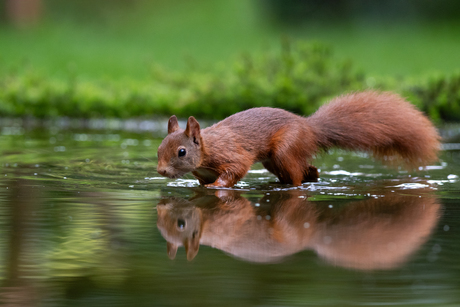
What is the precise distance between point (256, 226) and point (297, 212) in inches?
22.7

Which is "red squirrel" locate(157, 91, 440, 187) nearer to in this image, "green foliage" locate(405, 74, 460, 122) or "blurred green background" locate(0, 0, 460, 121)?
"blurred green background" locate(0, 0, 460, 121)

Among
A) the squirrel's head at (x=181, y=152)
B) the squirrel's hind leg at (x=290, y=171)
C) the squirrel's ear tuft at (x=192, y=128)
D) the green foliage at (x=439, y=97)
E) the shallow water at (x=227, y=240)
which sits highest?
the green foliage at (x=439, y=97)

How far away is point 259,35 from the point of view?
23.9 meters

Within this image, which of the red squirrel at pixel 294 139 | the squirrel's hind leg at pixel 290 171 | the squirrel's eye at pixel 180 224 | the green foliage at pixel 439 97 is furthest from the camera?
the green foliage at pixel 439 97

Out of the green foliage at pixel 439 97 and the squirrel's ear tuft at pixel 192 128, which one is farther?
the green foliage at pixel 439 97

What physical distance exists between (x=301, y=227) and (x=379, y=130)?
103 inches

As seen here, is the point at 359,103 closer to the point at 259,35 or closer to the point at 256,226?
the point at 256,226

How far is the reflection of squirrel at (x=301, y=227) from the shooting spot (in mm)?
3623

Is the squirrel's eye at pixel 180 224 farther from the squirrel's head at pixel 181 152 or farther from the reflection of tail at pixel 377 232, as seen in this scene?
the squirrel's head at pixel 181 152

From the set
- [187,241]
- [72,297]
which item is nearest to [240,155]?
[187,241]

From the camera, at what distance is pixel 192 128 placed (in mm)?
6121

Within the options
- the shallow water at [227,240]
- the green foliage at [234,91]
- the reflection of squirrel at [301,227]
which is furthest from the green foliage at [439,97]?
the reflection of squirrel at [301,227]

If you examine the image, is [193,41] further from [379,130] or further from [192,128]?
[192,128]

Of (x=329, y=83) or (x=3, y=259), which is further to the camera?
(x=329, y=83)
